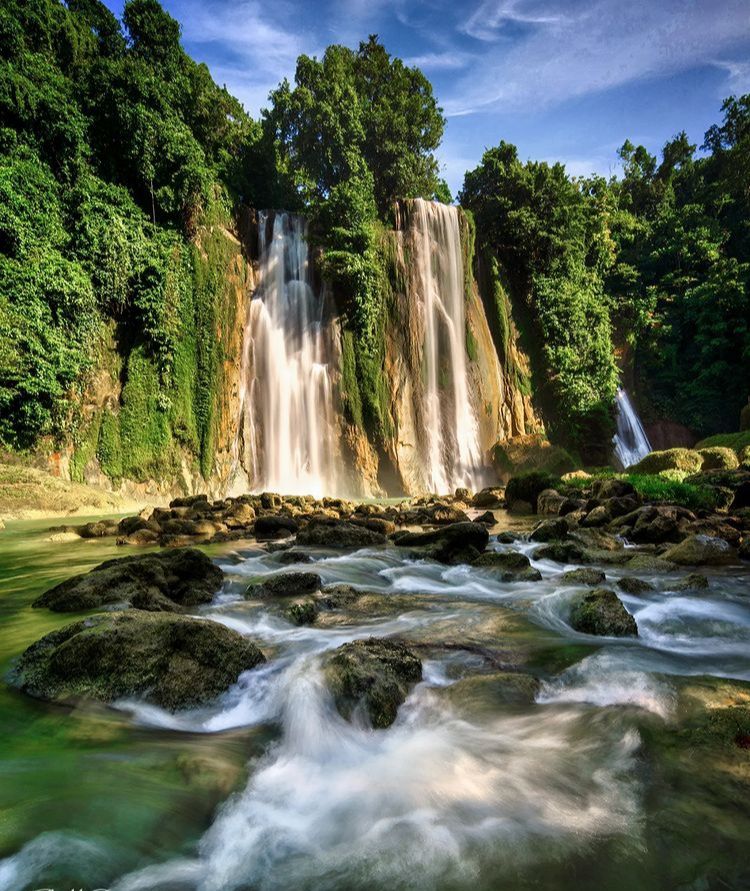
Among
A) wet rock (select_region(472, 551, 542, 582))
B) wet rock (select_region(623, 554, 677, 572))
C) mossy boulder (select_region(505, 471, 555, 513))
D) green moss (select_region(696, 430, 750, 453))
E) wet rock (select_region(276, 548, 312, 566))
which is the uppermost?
green moss (select_region(696, 430, 750, 453))

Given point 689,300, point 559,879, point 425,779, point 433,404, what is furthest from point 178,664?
point 689,300

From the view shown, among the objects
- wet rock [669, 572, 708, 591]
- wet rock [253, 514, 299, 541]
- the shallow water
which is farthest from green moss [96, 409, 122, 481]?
wet rock [669, 572, 708, 591]

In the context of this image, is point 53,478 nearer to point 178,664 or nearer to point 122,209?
point 122,209

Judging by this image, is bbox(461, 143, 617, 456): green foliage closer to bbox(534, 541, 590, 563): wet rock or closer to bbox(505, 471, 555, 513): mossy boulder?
bbox(505, 471, 555, 513): mossy boulder

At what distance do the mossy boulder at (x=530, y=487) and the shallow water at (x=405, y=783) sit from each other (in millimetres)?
11348

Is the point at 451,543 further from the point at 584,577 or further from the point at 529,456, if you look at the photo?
the point at 529,456

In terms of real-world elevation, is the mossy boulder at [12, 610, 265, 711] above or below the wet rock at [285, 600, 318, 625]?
above

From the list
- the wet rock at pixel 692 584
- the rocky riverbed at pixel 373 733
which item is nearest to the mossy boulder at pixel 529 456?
the wet rock at pixel 692 584

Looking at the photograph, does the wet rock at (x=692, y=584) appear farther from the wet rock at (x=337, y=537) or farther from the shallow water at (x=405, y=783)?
the wet rock at (x=337, y=537)

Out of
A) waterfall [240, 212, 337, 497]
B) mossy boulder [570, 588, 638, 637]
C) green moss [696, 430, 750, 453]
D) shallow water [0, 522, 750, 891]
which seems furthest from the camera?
waterfall [240, 212, 337, 497]

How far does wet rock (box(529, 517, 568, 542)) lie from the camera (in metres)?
9.17

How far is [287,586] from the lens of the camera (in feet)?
19.1

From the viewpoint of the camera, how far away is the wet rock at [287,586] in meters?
5.73

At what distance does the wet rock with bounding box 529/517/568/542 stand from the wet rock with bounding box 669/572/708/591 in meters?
3.10
